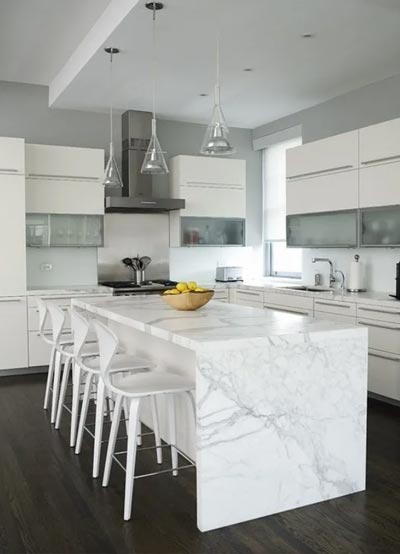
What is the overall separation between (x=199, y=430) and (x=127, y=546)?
1.97ft

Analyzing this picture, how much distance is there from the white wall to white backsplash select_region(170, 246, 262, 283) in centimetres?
18

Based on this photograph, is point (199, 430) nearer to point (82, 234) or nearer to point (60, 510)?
point (60, 510)

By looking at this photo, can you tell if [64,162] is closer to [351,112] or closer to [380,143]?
[351,112]

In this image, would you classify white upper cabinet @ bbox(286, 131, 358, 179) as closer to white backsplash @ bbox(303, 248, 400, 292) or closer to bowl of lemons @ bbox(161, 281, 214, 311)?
white backsplash @ bbox(303, 248, 400, 292)

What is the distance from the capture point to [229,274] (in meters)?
7.14

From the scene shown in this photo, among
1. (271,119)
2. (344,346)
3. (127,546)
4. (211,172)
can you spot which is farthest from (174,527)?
(271,119)

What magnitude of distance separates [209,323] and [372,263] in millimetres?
2989

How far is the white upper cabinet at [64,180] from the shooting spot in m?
6.05

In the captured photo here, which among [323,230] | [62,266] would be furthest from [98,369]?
[62,266]

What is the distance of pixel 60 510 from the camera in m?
2.93

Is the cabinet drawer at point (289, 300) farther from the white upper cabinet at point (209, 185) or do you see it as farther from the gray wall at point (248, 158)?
the gray wall at point (248, 158)

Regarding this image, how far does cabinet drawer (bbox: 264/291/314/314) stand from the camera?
5469mm

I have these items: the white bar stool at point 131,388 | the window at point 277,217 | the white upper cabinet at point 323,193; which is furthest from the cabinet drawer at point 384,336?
the window at point 277,217

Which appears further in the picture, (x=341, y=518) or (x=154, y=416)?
(x=154, y=416)
